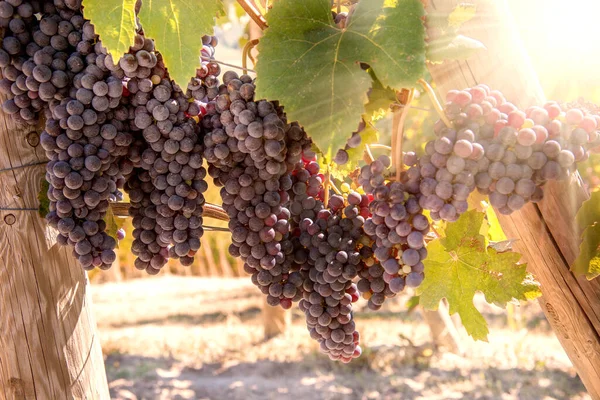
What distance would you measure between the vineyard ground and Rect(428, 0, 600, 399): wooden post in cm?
345

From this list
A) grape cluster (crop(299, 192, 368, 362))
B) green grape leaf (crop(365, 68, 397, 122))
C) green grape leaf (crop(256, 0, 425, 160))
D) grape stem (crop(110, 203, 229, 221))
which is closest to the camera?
green grape leaf (crop(256, 0, 425, 160))

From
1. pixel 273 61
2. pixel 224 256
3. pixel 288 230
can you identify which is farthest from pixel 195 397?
pixel 224 256

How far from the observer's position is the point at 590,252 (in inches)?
43.5

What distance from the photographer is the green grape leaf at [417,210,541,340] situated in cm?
112

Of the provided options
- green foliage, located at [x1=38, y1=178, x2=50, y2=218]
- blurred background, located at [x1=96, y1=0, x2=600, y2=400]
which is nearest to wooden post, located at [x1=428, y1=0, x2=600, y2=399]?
green foliage, located at [x1=38, y1=178, x2=50, y2=218]

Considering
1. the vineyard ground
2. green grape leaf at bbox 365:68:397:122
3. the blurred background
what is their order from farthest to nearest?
the vineyard ground, the blurred background, green grape leaf at bbox 365:68:397:122

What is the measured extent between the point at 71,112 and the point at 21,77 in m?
0.13

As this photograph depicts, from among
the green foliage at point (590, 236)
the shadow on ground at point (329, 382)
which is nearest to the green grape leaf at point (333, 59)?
the green foliage at point (590, 236)

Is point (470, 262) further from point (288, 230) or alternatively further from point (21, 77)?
point (21, 77)

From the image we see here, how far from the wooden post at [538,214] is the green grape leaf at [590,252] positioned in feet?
0.09

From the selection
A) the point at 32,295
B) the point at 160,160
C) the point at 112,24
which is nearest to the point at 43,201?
the point at 32,295

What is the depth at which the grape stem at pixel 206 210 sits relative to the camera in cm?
130

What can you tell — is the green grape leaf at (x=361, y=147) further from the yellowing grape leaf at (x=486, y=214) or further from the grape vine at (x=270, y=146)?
the yellowing grape leaf at (x=486, y=214)

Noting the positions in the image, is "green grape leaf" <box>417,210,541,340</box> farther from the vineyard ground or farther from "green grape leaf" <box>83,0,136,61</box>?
the vineyard ground
